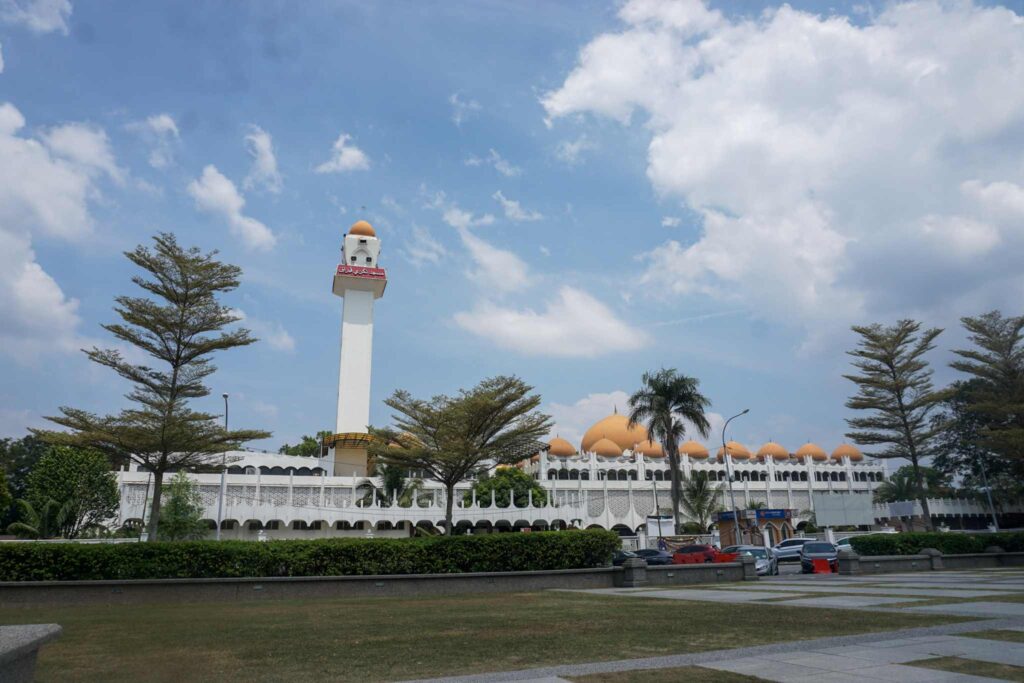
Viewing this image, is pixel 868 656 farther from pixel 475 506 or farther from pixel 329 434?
pixel 329 434

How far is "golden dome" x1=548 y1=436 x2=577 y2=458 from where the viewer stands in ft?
208

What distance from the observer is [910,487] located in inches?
2411

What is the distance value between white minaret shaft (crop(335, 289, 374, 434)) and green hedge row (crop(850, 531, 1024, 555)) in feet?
108

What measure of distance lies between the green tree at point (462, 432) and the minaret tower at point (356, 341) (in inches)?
933

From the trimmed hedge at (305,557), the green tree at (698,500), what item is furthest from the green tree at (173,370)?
the green tree at (698,500)

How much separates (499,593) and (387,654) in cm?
1219

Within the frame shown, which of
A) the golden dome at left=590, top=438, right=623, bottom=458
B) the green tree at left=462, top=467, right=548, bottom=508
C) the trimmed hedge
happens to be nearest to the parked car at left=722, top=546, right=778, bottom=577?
the trimmed hedge

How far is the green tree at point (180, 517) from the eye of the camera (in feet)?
106

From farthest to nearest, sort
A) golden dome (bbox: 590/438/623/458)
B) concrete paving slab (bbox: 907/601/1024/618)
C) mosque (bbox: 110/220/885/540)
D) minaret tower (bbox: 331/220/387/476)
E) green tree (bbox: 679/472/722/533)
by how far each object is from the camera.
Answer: golden dome (bbox: 590/438/623/458)
green tree (bbox: 679/472/722/533)
minaret tower (bbox: 331/220/387/476)
mosque (bbox: 110/220/885/540)
concrete paving slab (bbox: 907/601/1024/618)

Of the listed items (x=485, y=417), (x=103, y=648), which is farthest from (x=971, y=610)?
(x=485, y=417)

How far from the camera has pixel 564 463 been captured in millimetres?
60000

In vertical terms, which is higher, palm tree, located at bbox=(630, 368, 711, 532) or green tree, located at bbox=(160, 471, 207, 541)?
palm tree, located at bbox=(630, 368, 711, 532)

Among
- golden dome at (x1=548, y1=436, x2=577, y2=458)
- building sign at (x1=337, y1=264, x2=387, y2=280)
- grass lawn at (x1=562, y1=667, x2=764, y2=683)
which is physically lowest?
grass lawn at (x1=562, y1=667, x2=764, y2=683)

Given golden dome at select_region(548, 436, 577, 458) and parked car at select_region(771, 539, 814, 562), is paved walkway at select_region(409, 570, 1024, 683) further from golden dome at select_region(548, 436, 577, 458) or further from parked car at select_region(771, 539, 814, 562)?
golden dome at select_region(548, 436, 577, 458)
